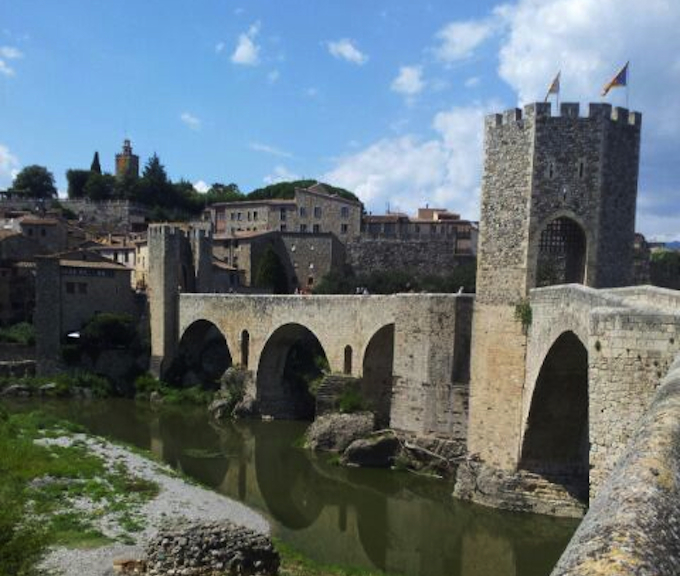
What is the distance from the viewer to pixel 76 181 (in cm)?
7894

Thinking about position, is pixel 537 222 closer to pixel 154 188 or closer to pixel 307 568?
pixel 307 568

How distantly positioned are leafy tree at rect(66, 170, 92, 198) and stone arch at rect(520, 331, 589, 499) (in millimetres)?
71018

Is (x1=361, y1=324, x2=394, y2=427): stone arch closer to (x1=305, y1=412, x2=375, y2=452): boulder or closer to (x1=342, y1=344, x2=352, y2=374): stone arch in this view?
(x1=342, y1=344, x2=352, y2=374): stone arch

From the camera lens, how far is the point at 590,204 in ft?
55.4

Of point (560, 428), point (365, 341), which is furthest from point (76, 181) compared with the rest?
point (560, 428)

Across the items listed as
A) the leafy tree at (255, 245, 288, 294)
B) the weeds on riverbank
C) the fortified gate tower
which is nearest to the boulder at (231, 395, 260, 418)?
the weeds on riverbank

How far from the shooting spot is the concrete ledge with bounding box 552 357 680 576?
110 inches

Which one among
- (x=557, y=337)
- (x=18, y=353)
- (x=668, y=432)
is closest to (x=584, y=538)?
(x=668, y=432)

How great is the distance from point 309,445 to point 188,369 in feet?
43.0

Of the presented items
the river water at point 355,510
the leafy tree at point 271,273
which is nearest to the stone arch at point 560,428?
the river water at point 355,510

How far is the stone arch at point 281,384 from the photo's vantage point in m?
30.2

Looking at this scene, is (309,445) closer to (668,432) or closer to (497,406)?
(497,406)

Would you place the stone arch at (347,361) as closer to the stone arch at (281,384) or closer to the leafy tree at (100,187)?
the stone arch at (281,384)

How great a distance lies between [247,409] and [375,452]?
968 centimetres
